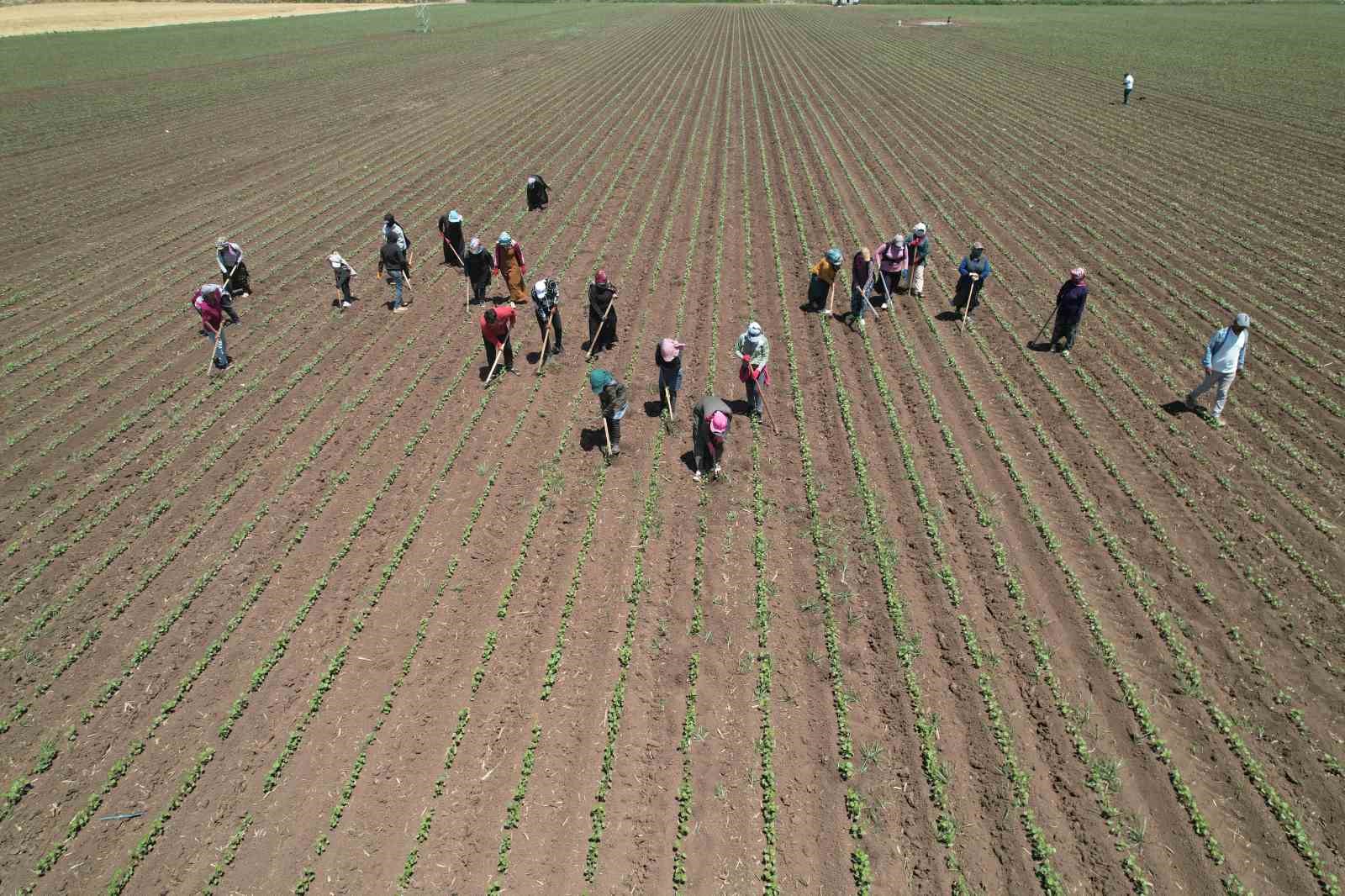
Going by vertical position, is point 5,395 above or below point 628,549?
above

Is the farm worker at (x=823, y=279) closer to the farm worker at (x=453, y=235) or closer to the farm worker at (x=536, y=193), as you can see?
the farm worker at (x=453, y=235)

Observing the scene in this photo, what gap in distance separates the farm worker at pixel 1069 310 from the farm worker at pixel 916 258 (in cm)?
308

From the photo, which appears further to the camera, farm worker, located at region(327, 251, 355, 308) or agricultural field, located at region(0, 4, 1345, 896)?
farm worker, located at region(327, 251, 355, 308)

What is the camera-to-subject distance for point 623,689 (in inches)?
304

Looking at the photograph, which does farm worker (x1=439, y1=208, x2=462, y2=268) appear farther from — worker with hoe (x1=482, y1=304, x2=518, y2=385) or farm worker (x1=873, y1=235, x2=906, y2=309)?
farm worker (x1=873, y1=235, x2=906, y2=309)

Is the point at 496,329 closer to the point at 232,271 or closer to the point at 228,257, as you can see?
the point at 232,271

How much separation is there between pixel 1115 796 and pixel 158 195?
2990cm

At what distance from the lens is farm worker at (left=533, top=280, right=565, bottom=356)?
1277cm

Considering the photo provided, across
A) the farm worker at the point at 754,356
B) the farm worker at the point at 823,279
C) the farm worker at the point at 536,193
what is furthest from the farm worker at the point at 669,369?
the farm worker at the point at 536,193

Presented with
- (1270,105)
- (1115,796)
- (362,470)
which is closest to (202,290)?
(362,470)

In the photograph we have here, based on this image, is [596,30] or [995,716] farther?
[596,30]

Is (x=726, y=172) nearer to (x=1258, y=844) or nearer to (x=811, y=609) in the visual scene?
(x=811, y=609)

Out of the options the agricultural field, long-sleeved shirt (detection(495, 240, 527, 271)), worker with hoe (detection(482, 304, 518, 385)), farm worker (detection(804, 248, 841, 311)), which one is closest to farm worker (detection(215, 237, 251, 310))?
the agricultural field

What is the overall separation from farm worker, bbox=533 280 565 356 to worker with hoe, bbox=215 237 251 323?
22.8 ft
